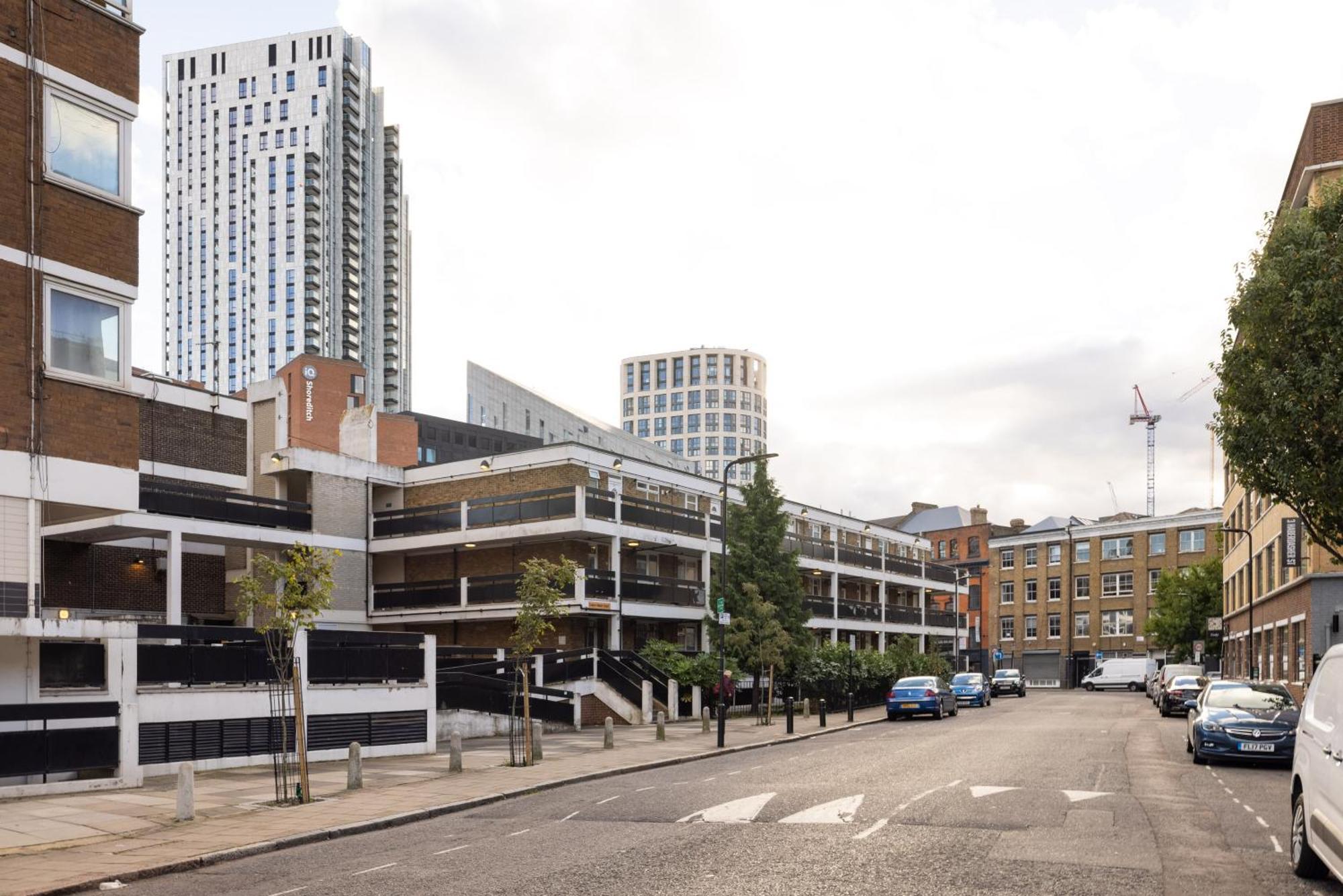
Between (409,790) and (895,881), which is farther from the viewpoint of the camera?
(409,790)

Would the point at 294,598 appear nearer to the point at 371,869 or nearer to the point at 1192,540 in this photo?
the point at 371,869

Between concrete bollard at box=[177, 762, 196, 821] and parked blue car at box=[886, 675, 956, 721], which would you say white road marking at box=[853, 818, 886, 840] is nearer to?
concrete bollard at box=[177, 762, 196, 821]

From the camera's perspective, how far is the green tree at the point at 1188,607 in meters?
75.5

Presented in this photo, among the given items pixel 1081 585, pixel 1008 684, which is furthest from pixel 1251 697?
pixel 1081 585

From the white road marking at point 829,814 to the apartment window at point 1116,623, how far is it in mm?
81824

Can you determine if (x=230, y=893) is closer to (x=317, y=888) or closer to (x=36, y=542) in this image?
(x=317, y=888)

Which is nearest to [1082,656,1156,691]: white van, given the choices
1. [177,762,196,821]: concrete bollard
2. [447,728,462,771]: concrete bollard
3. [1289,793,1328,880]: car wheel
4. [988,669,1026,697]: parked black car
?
[988,669,1026,697]: parked black car

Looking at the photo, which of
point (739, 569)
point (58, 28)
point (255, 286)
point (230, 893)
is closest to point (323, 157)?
point (255, 286)

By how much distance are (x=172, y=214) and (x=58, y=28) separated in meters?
159

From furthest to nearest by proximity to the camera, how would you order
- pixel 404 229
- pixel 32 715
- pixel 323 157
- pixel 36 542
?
pixel 404 229 → pixel 323 157 → pixel 36 542 → pixel 32 715

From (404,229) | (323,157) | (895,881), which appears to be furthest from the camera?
(404,229)

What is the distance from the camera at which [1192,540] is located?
90438mm

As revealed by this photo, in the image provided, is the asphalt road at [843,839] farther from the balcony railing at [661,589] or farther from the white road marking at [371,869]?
the balcony railing at [661,589]

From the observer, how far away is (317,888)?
37.5 feet
